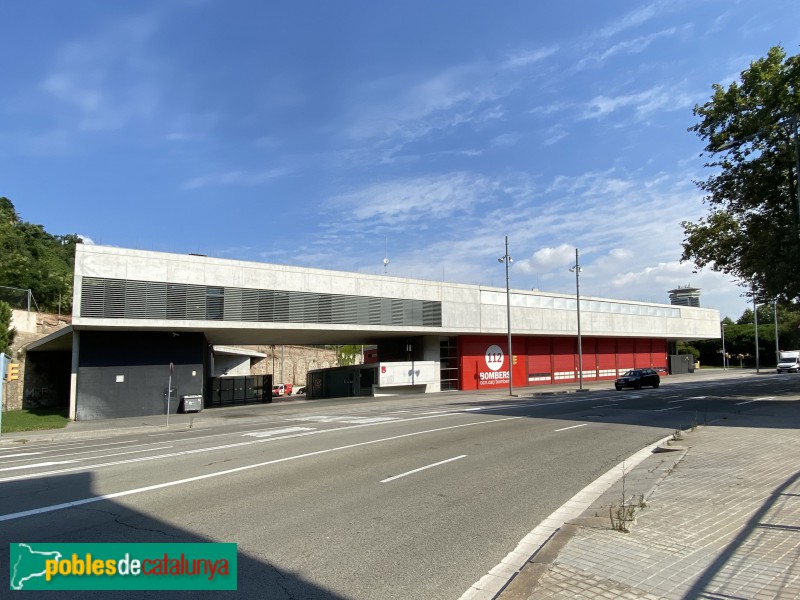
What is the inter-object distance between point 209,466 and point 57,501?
124 inches

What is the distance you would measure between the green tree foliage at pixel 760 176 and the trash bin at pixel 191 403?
96.8ft

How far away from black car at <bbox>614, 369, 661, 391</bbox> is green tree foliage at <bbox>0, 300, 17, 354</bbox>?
39338 mm

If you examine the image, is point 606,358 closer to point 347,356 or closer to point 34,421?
point 347,356

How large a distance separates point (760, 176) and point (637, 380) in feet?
54.3

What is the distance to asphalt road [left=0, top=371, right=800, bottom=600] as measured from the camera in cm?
544

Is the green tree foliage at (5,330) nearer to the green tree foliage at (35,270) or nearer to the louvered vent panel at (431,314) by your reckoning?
the green tree foliage at (35,270)

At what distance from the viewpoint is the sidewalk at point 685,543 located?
4.57 metres

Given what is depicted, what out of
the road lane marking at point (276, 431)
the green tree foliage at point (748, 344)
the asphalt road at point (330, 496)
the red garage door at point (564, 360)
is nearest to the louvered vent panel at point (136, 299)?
the asphalt road at point (330, 496)

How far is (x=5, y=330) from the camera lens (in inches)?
1216

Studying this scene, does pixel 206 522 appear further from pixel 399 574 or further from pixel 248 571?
pixel 399 574

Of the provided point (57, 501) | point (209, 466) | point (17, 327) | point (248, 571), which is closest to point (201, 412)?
point (17, 327)

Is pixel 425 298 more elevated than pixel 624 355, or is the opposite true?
pixel 425 298

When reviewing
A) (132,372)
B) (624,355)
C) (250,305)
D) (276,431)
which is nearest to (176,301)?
(250,305)

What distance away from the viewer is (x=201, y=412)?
30625mm
